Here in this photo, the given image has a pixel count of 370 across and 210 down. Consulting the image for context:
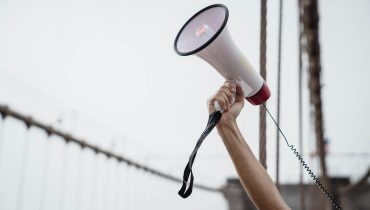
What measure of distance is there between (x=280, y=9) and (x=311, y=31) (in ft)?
7.50

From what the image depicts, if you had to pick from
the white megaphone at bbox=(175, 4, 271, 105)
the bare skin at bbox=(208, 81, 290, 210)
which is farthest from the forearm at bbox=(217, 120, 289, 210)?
the white megaphone at bbox=(175, 4, 271, 105)

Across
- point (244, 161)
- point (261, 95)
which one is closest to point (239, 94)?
point (261, 95)

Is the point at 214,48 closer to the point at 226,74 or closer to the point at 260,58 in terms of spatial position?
the point at 226,74

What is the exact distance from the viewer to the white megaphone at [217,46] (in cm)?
79

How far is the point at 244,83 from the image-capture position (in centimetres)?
87

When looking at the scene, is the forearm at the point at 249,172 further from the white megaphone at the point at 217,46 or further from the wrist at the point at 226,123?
the white megaphone at the point at 217,46

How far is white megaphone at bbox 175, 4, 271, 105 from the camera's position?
789 millimetres

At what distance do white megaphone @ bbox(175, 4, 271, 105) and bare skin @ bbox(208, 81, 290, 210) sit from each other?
0.10 feet

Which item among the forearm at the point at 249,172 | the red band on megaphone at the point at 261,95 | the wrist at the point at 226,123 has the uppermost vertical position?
the red band on megaphone at the point at 261,95

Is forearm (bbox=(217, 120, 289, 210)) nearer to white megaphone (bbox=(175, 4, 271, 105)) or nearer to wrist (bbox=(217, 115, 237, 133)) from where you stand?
wrist (bbox=(217, 115, 237, 133))

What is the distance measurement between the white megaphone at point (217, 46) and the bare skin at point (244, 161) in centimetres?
3

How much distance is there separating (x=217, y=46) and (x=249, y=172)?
26 cm

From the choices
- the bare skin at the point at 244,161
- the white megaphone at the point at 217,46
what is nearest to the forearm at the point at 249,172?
the bare skin at the point at 244,161

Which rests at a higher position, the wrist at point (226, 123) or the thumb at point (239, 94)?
the thumb at point (239, 94)
